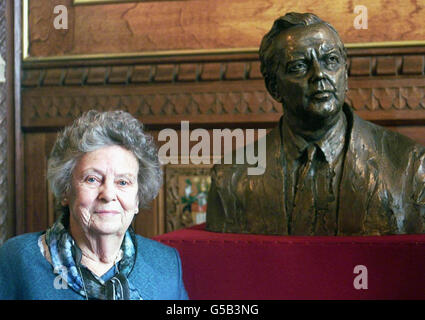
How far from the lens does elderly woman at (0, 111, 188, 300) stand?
200cm

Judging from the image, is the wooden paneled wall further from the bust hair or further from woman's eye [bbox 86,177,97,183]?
woman's eye [bbox 86,177,97,183]

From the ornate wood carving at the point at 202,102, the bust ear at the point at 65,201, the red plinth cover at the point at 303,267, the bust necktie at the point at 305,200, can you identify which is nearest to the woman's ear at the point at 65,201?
the bust ear at the point at 65,201

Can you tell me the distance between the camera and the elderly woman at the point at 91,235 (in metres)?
2.00

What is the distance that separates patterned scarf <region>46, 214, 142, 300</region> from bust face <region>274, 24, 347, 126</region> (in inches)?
38.3

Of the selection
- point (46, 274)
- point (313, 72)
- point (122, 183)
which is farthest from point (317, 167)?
point (46, 274)

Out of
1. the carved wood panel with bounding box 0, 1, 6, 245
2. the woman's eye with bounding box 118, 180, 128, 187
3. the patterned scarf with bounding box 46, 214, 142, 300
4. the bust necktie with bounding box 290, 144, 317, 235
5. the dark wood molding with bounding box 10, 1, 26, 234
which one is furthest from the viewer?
the dark wood molding with bounding box 10, 1, 26, 234

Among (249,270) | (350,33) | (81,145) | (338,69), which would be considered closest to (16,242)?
(81,145)

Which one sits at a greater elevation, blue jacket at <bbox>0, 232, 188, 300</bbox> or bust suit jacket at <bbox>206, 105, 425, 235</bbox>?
bust suit jacket at <bbox>206, 105, 425, 235</bbox>

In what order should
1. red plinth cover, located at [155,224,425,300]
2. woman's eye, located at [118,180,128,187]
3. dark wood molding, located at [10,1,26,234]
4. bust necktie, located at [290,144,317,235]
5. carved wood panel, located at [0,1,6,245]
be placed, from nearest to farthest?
woman's eye, located at [118,180,128,187], red plinth cover, located at [155,224,425,300], bust necktie, located at [290,144,317,235], carved wood panel, located at [0,1,6,245], dark wood molding, located at [10,1,26,234]

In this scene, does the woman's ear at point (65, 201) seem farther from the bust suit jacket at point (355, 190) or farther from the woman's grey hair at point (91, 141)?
the bust suit jacket at point (355, 190)

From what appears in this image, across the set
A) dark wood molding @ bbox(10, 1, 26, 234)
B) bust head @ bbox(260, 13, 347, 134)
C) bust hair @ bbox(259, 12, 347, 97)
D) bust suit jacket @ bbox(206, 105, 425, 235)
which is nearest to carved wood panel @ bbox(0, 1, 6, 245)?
dark wood molding @ bbox(10, 1, 26, 234)

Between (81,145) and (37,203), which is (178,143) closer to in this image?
(37,203)

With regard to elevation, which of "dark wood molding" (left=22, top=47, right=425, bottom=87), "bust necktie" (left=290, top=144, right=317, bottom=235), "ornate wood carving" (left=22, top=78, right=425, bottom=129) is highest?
"dark wood molding" (left=22, top=47, right=425, bottom=87)

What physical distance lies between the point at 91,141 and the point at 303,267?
893mm
